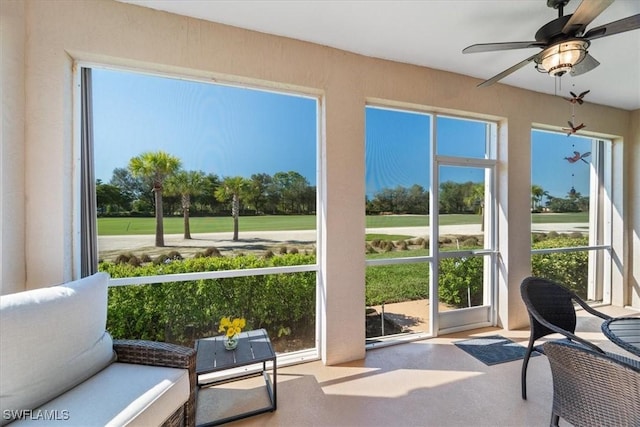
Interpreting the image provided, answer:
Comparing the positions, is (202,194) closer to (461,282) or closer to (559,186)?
(461,282)

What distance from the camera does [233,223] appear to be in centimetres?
261

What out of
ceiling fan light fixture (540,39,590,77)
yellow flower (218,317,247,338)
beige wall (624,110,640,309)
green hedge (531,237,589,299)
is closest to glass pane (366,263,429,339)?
yellow flower (218,317,247,338)

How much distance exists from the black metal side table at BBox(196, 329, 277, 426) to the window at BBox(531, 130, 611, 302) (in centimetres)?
374

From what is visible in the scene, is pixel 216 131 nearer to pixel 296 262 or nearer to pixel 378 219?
pixel 296 262

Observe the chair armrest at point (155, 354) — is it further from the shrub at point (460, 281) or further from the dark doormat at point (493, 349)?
the shrub at point (460, 281)

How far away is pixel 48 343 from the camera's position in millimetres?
1456

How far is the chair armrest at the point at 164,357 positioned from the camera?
1.75m

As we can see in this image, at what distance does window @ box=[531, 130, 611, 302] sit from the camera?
13.0ft

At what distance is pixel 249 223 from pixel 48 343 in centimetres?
152

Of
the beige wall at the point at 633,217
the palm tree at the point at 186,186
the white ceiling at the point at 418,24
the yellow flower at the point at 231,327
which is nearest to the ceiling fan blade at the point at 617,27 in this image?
the white ceiling at the point at 418,24

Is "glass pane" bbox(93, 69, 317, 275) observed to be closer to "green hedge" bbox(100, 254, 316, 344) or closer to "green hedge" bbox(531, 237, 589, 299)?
"green hedge" bbox(100, 254, 316, 344)

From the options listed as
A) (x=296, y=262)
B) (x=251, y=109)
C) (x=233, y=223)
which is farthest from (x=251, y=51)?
(x=296, y=262)

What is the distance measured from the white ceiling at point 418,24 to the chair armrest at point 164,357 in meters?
2.45

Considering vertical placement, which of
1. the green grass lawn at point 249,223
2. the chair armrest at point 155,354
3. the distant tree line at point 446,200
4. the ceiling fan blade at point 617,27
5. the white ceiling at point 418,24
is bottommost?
the chair armrest at point 155,354
